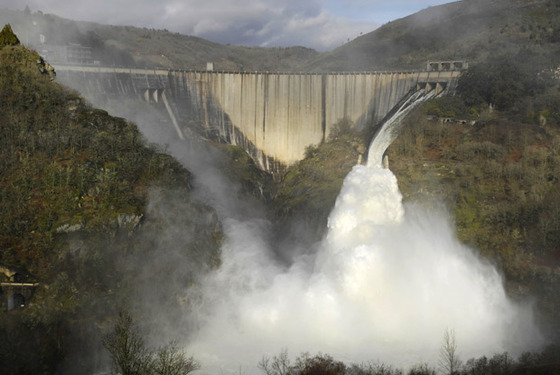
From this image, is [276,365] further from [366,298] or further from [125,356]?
[366,298]

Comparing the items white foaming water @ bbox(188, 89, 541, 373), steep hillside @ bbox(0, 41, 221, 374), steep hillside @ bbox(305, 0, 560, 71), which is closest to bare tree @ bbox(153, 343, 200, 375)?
white foaming water @ bbox(188, 89, 541, 373)

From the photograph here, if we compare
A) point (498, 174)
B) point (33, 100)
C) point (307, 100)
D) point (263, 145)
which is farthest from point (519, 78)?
point (33, 100)

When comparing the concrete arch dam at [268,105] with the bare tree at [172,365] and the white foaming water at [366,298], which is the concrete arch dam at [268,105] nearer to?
the white foaming water at [366,298]

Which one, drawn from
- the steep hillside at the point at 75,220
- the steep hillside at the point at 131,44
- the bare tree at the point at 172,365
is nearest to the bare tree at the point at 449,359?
the bare tree at the point at 172,365

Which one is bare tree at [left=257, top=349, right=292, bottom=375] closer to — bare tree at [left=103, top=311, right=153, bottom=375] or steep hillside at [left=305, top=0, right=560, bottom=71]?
bare tree at [left=103, top=311, right=153, bottom=375]

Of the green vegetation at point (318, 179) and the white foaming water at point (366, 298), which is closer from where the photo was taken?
the white foaming water at point (366, 298)

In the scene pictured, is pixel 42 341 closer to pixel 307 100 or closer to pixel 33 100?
pixel 33 100
